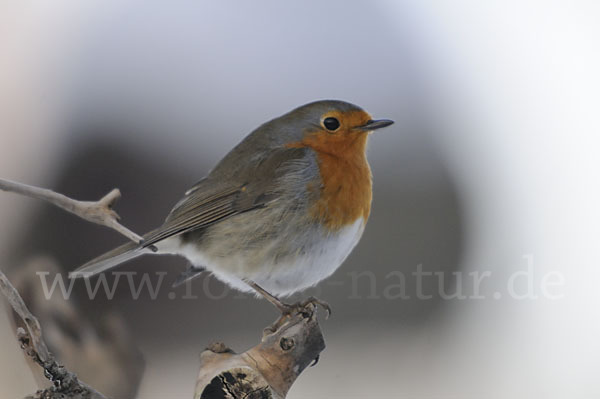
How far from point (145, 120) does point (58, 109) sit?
388mm

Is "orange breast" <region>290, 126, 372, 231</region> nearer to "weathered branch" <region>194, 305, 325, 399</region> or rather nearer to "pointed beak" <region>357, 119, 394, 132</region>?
"pointed beak" <region>357, 119, 394, 132</region>

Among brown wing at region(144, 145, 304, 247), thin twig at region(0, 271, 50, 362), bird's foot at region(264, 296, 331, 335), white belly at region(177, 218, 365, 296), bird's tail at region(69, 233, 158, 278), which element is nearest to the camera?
thin twig at region(0, 271, 50, 362)

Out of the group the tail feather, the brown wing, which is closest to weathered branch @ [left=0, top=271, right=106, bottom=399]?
the tail feather

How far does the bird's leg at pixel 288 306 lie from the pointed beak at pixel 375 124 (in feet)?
2.07

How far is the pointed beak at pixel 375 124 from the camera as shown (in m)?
2.23

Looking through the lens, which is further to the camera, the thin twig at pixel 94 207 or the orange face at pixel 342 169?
the orange face at pixel 342 169

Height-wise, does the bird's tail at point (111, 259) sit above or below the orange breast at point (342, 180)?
below

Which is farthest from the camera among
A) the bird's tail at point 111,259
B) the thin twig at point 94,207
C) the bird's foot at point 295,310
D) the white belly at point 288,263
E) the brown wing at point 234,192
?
the brown wing at point 234,192

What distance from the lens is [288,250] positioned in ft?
7.68

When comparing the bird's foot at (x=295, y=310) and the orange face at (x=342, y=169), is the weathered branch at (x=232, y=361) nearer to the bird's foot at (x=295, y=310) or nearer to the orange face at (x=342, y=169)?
the bird's foot at (x=295, y=310)

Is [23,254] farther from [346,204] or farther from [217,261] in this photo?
[346,204]

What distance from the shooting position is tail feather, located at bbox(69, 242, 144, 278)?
7.21 feet

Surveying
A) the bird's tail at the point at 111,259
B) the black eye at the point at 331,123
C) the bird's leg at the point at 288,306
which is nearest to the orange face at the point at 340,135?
the black eye at the point at 331,123

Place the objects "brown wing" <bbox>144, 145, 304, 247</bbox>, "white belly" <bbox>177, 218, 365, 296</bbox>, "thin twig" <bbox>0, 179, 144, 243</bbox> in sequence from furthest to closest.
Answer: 1. "brown wing" <bbox>144, 145, 304, 247</bbox>
2. "white belly" <bbox>177, 218, 365, 296</bbox>
3. "thin twig" <bbox>0, 179, 144, 243</bbox>
